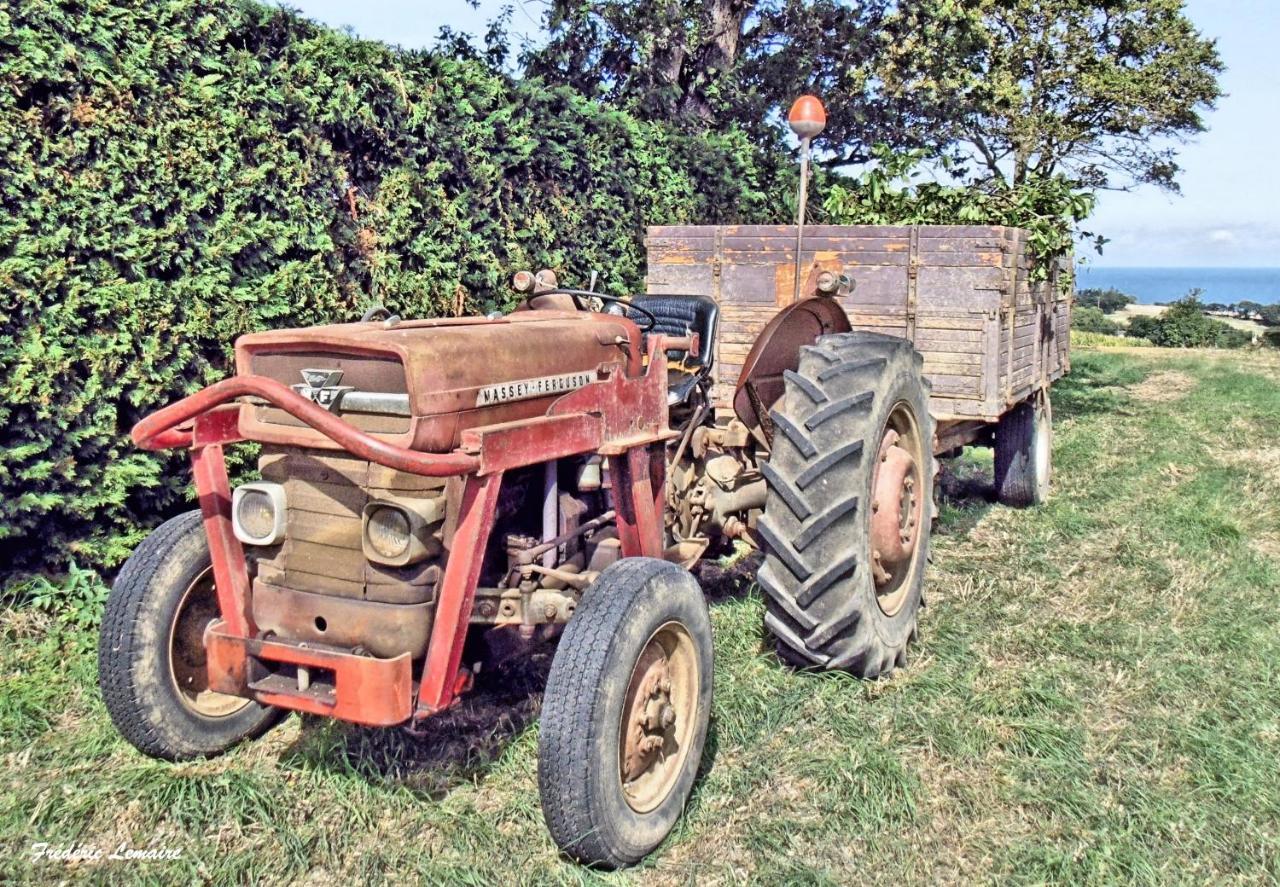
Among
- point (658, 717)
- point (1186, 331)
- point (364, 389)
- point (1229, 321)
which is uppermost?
point (1229, 321)

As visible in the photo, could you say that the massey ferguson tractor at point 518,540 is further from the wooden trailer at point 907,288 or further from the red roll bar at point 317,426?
the wooden trailer at point 907,288

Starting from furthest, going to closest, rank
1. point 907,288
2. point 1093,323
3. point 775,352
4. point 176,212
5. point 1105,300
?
point 1105,300
point 1093,323
point 907,288
point 176,212
point 775,352

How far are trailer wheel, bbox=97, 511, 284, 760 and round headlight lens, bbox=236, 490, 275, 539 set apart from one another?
16.2 inches

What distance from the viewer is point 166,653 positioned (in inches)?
112

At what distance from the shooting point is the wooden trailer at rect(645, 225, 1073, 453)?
4.77 meters

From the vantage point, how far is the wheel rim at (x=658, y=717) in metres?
2.61

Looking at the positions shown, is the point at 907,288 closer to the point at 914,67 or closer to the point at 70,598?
the point at 70,598

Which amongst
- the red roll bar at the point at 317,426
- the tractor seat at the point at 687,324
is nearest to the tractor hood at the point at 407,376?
the red roll bar at the point at 317,426

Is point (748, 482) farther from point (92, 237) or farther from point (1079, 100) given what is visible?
point (1079, 100)

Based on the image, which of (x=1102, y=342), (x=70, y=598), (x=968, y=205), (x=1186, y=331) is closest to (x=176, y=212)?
(x=70, y=598)

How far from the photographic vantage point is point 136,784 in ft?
9.34

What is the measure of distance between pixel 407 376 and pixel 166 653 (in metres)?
1.16

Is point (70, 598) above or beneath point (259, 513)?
beneath

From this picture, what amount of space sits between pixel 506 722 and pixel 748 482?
1.40 m
